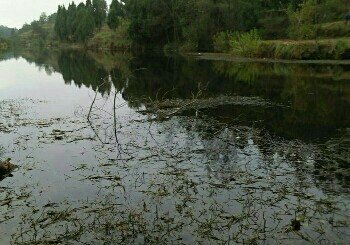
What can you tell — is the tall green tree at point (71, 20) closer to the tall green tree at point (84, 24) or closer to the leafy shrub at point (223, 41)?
the tall green tree at point (84, 24)

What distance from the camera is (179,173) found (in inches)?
590

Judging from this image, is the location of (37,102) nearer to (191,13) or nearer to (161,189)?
(161,189)

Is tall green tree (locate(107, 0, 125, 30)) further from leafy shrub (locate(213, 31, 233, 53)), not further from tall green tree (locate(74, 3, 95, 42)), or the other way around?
leafy shrub (locate(213, 31, 233, 53))

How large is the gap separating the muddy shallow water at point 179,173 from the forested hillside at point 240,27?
4689 cm

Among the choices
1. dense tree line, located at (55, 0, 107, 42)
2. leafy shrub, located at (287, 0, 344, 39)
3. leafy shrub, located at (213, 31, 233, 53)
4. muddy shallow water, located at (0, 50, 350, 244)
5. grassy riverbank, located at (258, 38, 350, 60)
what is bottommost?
muddy shallow water, located at (0, 50, 350, 244)

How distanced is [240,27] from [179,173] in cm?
8436

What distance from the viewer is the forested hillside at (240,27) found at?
75.0m

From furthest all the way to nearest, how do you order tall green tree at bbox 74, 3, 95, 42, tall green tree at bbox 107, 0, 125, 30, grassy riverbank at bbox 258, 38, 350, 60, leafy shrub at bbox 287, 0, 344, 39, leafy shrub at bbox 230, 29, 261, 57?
tall green tree at bbox 74, 3, 95, 42 < tall green tree at bbox 107, 0, 125, 30 < leafy shrub at bbox 230, 29, 261, 57 < leafy shrub at bbox 287, 0, 344, 39 < grassy riverbank at bbox 258, 38, 350, 60

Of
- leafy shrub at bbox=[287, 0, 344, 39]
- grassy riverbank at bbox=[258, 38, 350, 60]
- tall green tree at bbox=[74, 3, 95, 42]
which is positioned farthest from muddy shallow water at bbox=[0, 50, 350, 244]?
tall green tree at bbox=[74, 3, 95, 42]

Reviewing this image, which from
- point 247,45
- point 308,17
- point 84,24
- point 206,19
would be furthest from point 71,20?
point 308,17

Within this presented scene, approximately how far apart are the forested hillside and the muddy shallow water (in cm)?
4689

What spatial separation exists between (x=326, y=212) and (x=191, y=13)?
305 feet

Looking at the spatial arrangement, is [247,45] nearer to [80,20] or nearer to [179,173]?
[179,173]

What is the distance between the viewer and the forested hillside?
7498 cm
